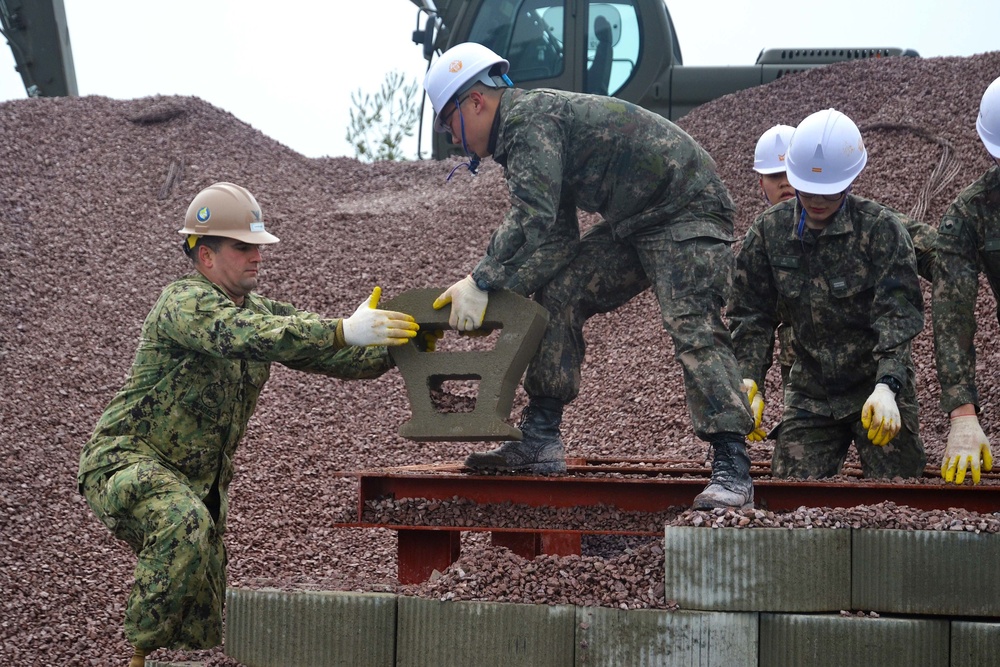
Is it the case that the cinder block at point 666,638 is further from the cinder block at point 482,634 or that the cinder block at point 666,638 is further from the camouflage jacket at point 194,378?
the camouflage jacket at point 194,378

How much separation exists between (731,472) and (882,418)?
24.6 inches

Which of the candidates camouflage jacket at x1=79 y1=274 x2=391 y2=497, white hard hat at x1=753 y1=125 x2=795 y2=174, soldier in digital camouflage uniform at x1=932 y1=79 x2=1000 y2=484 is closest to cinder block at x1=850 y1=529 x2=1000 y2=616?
soldier in digital camouflage uniform at x1=932 y1=79 x2=1000 y2=484

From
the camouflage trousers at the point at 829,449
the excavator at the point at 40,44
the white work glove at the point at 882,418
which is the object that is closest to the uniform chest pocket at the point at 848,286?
the camouflage trousers at the point at 829,449

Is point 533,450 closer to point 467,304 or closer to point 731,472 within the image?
point 467,304

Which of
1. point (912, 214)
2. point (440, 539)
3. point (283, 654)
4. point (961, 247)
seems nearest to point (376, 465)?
point (440, 539)

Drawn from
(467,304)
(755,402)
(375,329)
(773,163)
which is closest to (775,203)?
(773,163)

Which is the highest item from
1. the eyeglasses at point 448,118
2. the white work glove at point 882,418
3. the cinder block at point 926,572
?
the eyeglasses at point 448,118

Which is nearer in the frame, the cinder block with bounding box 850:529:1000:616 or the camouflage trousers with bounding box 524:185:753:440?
Answer: the cinder block with bounding box 850:529:1000:616

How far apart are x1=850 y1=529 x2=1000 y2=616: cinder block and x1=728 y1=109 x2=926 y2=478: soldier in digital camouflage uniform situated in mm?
892

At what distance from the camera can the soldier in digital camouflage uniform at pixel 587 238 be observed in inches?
152

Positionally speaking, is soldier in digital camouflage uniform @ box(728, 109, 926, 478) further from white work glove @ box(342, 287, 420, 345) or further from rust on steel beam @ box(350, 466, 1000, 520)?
white work glove @ box(342, 287, 420, 345)

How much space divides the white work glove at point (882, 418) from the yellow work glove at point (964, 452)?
0.21m

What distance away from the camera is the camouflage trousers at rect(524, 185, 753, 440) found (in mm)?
3844

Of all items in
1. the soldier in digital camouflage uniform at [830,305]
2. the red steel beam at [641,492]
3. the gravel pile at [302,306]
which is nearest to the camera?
the red steel beam at [641,492]
